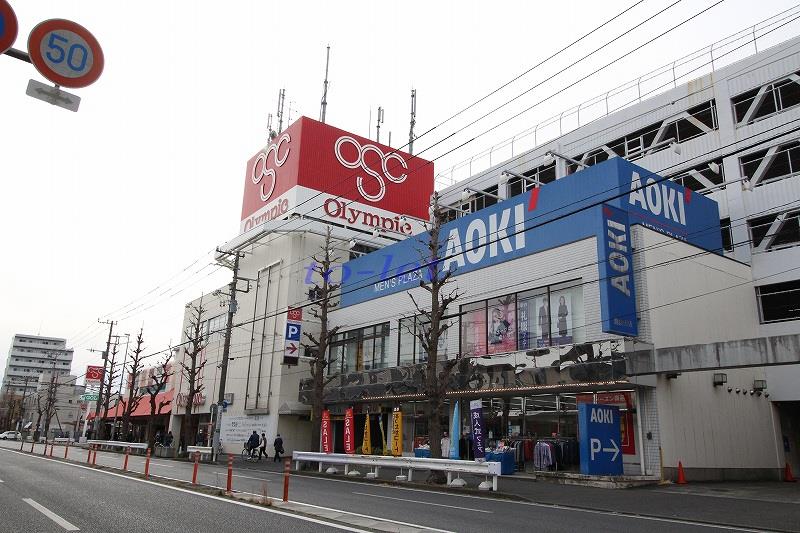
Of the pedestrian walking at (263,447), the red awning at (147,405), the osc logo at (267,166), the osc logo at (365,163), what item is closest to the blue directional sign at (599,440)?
the pedestrian walking at (263,447)

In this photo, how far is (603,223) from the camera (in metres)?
21.8

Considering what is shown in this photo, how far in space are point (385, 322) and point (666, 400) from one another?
15989 mm

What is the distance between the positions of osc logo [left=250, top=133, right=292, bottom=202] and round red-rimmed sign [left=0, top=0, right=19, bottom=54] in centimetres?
3812

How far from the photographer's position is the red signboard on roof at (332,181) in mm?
41344

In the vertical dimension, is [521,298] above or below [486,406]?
above

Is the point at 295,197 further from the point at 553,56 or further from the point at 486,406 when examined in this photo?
the point at 553,56

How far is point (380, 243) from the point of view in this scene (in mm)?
42938

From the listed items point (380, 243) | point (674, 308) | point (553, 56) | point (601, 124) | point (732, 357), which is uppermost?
point (601, 124)

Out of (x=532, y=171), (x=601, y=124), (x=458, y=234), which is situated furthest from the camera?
(x=532, y=171)

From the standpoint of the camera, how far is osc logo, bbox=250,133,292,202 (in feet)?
143

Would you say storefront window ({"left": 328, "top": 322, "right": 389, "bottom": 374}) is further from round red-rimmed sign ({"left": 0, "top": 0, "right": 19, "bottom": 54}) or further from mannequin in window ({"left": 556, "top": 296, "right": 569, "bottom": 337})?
Result: round red-rimmed sign ({"left": 0, "top": 0, "right": 19, "bottom": 54})

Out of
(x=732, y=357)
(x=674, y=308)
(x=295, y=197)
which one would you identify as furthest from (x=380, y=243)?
(x=732, y=357)

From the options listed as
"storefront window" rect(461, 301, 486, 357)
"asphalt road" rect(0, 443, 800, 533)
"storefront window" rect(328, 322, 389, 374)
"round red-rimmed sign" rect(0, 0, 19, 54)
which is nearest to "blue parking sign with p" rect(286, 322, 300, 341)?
"storefront window" rect(328, 322, 389, 374)

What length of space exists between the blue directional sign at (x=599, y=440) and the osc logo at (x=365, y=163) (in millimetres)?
27316
